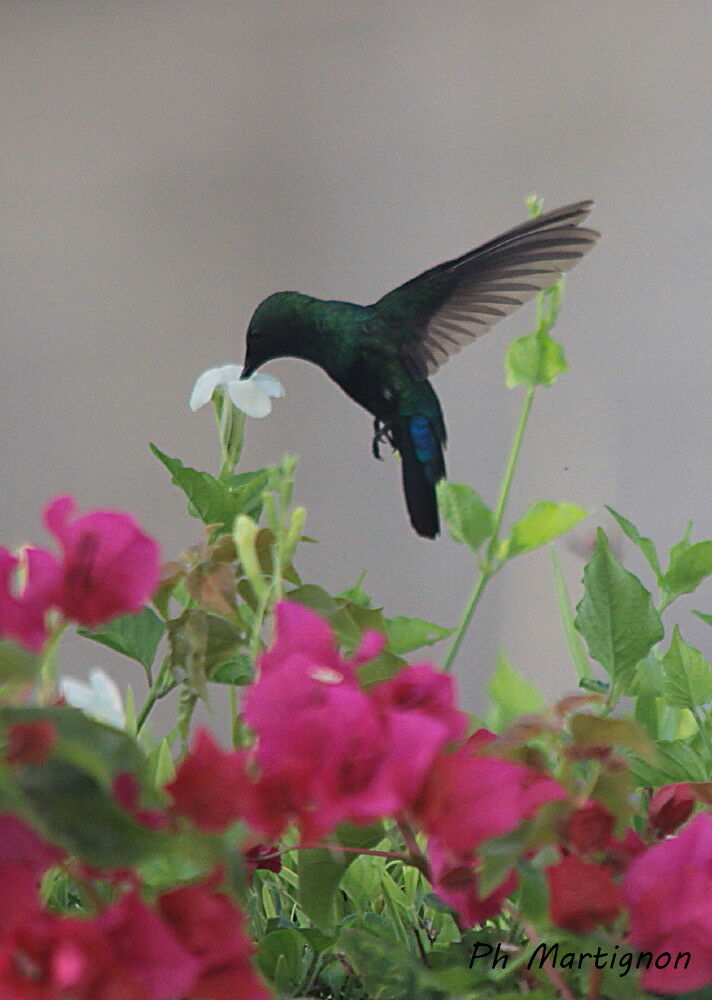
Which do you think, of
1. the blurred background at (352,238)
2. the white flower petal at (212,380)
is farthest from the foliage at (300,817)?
the blurred background at (352,238)

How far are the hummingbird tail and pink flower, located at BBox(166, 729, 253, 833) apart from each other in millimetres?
1171

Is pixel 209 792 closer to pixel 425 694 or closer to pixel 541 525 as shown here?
pixel 425 694

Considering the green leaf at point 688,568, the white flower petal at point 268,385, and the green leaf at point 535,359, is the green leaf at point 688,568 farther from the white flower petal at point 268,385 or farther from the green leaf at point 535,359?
the white flower petal at point 268,385

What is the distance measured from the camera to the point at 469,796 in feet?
0.53

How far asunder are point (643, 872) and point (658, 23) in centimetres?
209

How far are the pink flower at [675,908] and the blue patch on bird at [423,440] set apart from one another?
3.79 feet

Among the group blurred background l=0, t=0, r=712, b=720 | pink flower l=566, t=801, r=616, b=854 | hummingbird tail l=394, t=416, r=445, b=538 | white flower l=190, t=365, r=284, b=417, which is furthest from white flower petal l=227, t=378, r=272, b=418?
blurred background l=0, t=0, r=712, b=720

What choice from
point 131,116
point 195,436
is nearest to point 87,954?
point 195,436

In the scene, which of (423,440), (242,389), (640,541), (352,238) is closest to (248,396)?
(242,389)

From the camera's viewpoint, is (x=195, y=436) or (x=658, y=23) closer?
(x=658, y=23)

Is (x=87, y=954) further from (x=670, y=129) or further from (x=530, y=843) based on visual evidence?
(x=670, y=129)

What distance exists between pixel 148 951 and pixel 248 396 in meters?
0.42

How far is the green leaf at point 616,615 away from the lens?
0.30 meters

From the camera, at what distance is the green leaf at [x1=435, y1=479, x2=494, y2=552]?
0.41 m
